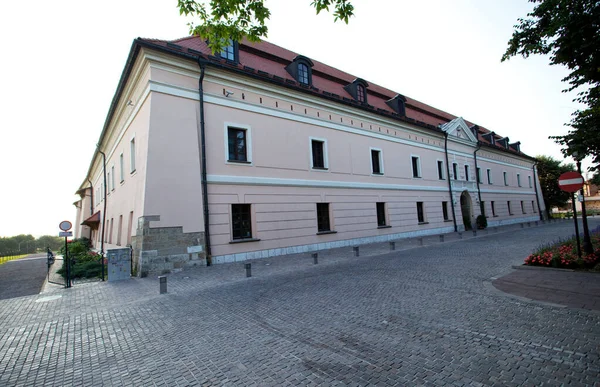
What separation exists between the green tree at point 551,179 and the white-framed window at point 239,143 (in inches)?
1843

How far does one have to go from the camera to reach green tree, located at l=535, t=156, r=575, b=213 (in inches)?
1674

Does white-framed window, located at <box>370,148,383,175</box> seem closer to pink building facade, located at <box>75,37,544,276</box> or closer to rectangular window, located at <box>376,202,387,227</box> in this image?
pink building facade, located at <box>75,37,544,276</box>

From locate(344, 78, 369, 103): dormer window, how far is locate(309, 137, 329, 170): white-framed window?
15.3 feet

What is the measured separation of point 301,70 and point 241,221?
9429 millimetres

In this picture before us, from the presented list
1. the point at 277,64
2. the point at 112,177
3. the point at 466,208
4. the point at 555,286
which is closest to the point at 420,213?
the point at 466,208

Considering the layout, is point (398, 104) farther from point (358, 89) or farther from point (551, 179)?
point (551, 179)

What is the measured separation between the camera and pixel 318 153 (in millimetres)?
16938

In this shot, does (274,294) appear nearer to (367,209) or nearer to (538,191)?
(367,209)

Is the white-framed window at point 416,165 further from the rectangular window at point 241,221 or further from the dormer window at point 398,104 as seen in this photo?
the rectangular window at point 241,221

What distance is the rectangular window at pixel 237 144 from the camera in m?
13.6

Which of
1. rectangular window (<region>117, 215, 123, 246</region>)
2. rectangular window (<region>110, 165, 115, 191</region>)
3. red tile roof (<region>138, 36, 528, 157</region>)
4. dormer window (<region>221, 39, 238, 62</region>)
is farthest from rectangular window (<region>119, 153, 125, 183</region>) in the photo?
dormer window (<region>221, 39, 238, 62</region>)

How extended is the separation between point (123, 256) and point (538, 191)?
50155 millimetres

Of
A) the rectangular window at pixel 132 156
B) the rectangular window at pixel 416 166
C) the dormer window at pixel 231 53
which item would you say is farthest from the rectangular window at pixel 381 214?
the rectangular window at pixel 132 156

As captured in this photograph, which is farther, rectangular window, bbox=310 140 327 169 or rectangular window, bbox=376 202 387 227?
rectangular window, bbox=376 202 387 227
